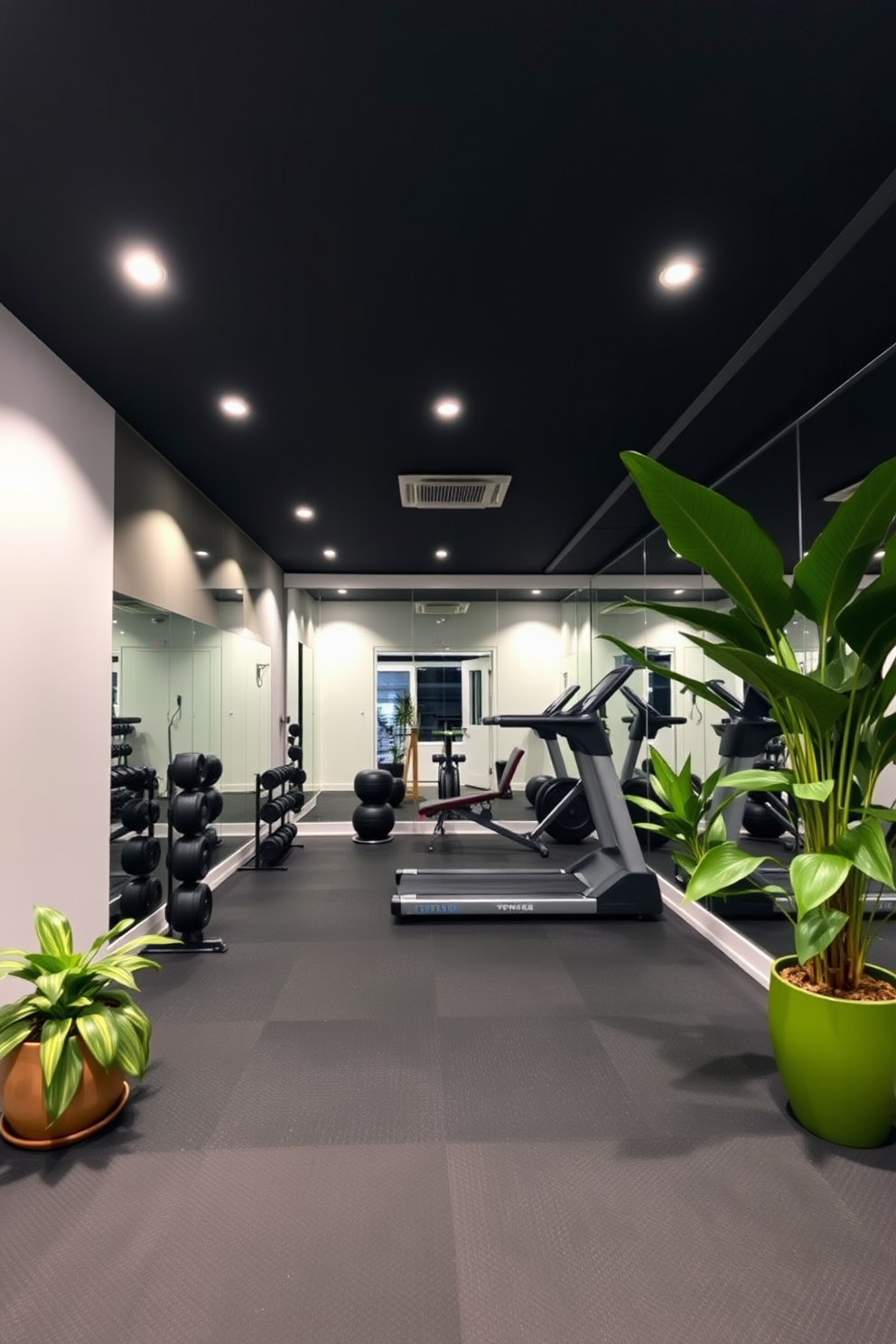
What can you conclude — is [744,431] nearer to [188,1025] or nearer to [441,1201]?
[441,1201]

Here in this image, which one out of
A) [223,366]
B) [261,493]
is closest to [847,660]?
[223,366]

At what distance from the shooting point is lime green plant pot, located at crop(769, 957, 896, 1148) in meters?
1.73

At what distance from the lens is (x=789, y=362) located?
8.83ft

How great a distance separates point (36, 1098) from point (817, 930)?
233 cm

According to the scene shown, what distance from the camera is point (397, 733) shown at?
752 centimetres

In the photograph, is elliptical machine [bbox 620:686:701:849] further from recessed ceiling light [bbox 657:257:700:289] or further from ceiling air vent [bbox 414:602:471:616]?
recessed ceiling light [bbox 657:257:700:289]

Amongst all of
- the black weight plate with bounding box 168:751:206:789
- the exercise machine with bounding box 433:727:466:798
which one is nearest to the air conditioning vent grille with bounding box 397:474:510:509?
the black weight plate with bounding box 168:751:206:789

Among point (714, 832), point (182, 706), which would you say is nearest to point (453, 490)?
point (182, 706)

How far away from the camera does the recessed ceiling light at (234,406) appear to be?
307 cm

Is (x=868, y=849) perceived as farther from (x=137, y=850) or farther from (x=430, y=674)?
Result: (x=430, y=674)

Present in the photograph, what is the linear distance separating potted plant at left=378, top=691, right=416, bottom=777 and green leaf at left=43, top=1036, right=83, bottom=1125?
223 inches

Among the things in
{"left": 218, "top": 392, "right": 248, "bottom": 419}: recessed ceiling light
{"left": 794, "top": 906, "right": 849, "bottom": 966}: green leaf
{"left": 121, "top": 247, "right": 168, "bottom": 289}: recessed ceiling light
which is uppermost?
{"left": 218, "top": 392, "right": 248, "bottom": 419}: recessed ceiling light

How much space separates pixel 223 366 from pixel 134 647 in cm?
157

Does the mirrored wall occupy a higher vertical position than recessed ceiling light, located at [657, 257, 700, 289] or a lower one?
lower
